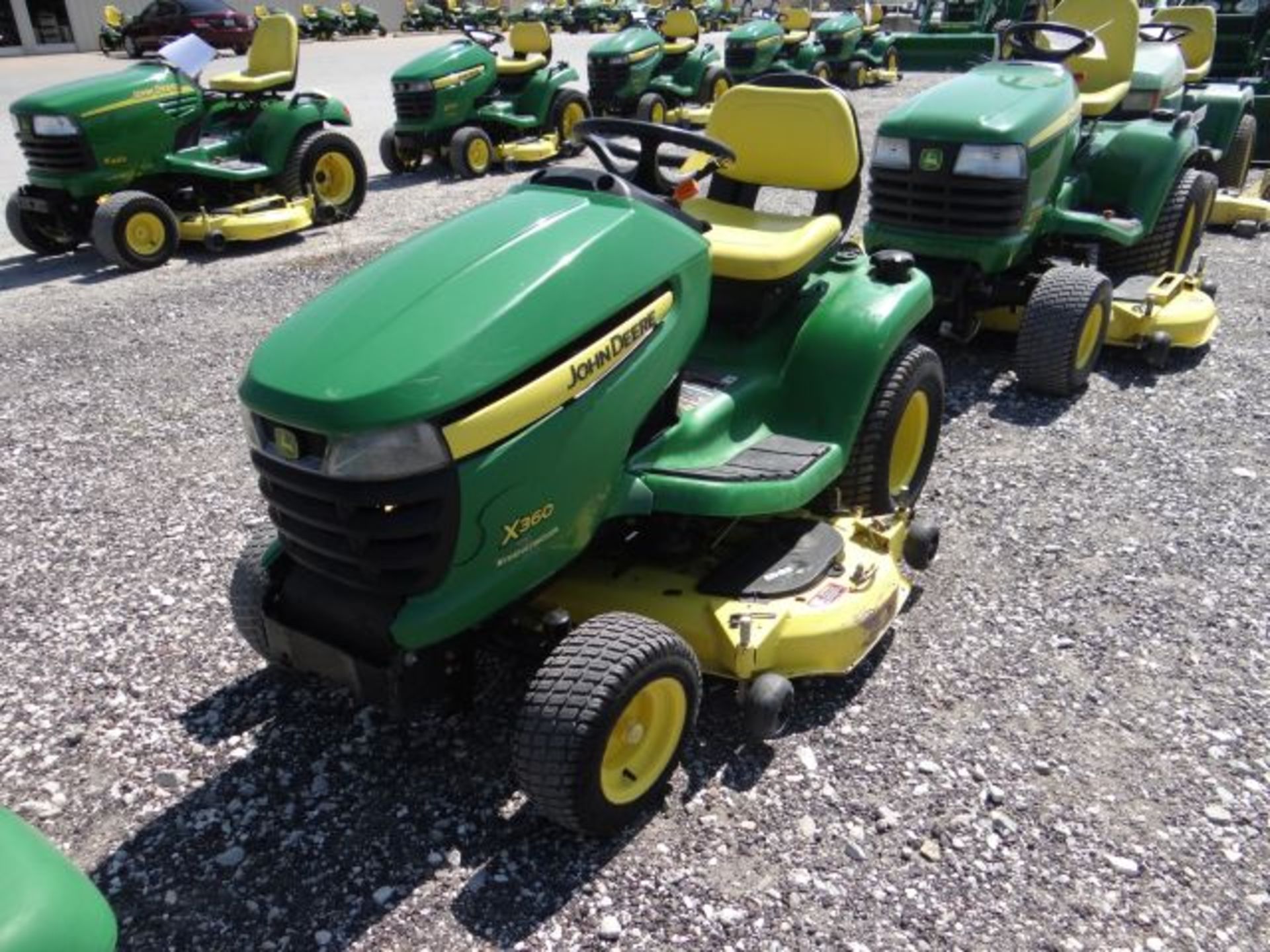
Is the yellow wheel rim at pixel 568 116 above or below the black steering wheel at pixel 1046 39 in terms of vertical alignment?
below

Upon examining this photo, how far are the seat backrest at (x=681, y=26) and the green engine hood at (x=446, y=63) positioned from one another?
3.99 m

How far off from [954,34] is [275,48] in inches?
460

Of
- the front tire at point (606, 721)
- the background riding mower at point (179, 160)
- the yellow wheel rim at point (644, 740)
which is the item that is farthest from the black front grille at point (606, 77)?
the yellow wheel rim at point (644, 740)

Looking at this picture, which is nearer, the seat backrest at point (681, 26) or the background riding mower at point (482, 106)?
the background riding mower at point (482, 106)

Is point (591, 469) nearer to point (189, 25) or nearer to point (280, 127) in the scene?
point (280, 127)

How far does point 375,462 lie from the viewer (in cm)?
218

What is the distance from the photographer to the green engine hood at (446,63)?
33.1 ft

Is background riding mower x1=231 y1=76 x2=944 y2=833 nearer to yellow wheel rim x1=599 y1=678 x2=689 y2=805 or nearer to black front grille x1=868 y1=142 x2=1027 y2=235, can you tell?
yellow wheel rim x1=599 y1=678 x2=689 y2=805

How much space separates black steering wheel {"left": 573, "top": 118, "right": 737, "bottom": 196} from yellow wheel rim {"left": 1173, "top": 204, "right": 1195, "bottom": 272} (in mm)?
4048

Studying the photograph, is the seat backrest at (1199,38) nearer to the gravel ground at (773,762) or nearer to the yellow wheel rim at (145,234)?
the gravel ground at (773,762)

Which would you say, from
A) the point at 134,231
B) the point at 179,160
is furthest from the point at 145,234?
the point at 179,160

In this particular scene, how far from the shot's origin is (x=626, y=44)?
40.1 feet

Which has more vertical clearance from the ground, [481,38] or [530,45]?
[481,38]

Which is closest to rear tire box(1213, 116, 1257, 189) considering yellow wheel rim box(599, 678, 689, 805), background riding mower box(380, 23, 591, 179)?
background riding mower box(380, 23, 591, 179)
